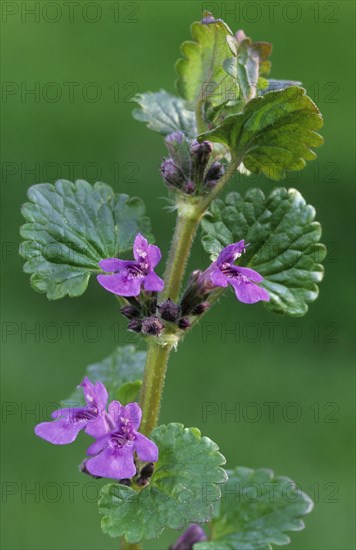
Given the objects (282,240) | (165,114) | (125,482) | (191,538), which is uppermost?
(165,114)

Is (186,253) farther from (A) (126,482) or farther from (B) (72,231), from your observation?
(A) (126,482)

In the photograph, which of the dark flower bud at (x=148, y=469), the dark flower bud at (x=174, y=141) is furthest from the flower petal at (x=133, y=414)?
the dark flower bud at (x=174, y=141)

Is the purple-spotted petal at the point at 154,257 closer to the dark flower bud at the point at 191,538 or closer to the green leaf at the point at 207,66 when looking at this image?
the green leaf at the point at 207,66

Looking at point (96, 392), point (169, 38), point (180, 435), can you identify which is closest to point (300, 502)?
Answer: point (180, 435)

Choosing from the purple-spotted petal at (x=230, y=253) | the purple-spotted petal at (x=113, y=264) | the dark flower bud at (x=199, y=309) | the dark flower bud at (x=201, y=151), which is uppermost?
the dark flower bud at (x=201, y=151)

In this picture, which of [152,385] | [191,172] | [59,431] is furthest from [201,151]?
[59,431]

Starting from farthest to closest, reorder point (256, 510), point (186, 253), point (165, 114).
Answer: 1. point (256, 510)
2. point (165, 114)
3. point (186, 253)

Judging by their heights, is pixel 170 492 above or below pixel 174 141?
below
